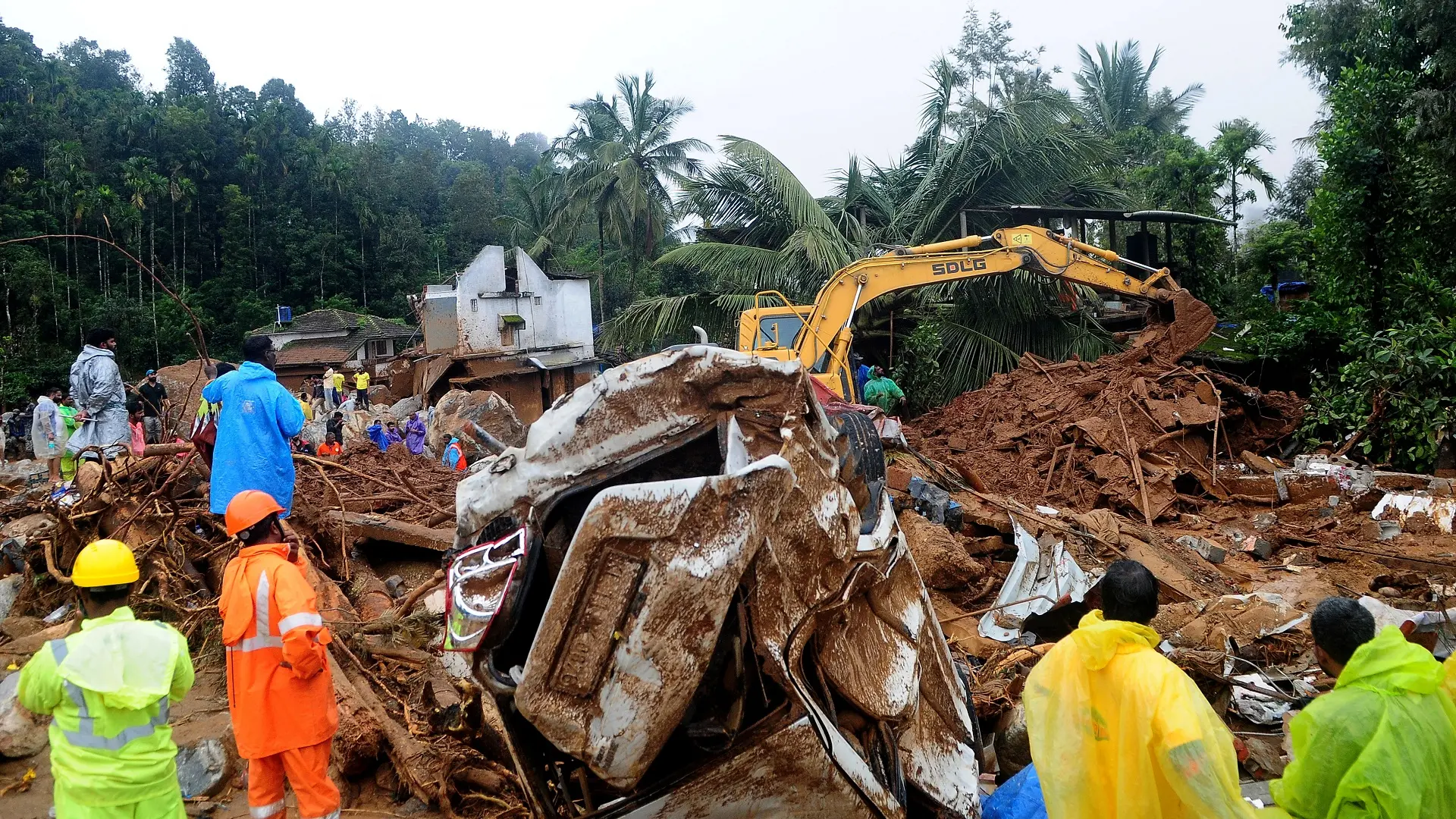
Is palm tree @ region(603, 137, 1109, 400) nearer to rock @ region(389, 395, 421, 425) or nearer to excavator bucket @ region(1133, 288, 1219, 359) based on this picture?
excavator bucket @ region(1133, 288, 1219, 359)

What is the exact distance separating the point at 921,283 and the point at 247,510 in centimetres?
1049

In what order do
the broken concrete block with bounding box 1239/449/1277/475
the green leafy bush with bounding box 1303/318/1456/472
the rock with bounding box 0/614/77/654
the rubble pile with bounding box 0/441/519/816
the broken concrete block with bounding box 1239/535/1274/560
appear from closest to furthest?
the rubble pile with bounding box 0/441/519/816
the rock with bounding box 0/614/77/654
the broken concrete block with bounding box 1239/535/1274/560
the green leafy bush with bounding box 1303/318/1456/472
the broken concrete block with bounding box 1239/449/1277/475

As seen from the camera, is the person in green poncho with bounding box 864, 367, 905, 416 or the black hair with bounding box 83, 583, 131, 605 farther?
the person in green poncho with bounding box 864, 367, 905, 416

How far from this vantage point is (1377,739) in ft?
7.18

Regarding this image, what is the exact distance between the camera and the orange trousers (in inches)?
124

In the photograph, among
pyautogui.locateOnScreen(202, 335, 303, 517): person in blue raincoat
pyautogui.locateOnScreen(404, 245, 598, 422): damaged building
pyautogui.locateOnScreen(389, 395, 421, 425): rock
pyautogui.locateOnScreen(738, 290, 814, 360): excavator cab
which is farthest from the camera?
pyautogui.locateOnScreen(404, 245, 598, 422): damaged building

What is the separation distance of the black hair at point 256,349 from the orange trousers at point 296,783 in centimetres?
226

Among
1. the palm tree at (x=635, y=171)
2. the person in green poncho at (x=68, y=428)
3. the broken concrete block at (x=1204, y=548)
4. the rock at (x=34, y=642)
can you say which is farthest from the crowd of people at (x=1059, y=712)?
the palm tree at (x=635, y=171)

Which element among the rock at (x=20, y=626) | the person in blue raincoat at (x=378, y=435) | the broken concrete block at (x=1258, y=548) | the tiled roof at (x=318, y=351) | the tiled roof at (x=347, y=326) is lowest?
the broken concrete block at (x=1258, y=548)

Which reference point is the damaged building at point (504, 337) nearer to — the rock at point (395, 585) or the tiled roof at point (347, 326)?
the tiled roof at point (347, 326)

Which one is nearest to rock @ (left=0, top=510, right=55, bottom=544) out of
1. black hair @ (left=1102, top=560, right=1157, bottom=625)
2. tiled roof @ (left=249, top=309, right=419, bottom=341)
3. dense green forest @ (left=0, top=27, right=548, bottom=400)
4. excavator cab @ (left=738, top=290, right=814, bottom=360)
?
black hair @ (left=1102, top=560, right=1157, bottom=625)

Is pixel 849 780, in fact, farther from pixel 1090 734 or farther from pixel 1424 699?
pixel 1424 699

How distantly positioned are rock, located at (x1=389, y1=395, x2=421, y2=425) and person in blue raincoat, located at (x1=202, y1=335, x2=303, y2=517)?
1676cm

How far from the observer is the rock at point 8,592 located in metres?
5.87
